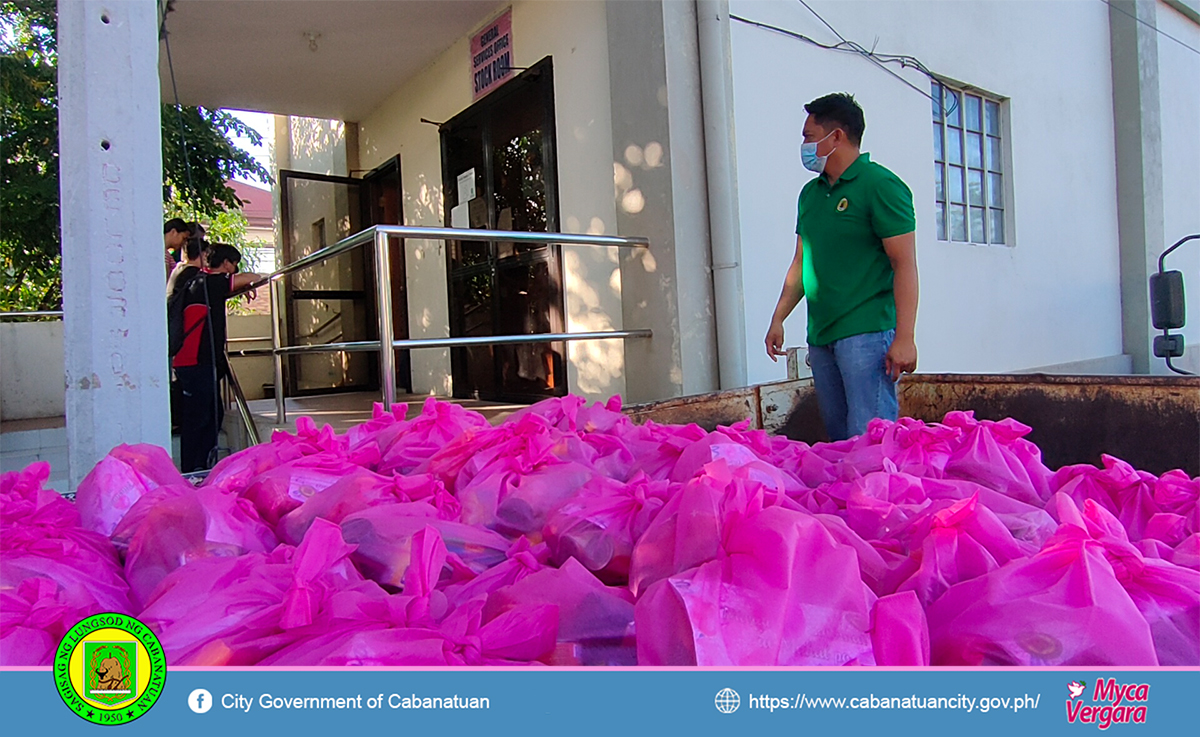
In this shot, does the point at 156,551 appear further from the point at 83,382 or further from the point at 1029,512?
the point at 83,382

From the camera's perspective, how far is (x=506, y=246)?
591cm

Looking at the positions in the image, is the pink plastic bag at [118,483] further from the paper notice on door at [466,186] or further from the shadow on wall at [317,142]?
the shadow on wall at [317,142]

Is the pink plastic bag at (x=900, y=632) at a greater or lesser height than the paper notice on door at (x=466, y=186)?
lesser

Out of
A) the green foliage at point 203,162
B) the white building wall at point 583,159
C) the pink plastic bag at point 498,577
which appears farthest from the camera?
the green foliage at point 203,162

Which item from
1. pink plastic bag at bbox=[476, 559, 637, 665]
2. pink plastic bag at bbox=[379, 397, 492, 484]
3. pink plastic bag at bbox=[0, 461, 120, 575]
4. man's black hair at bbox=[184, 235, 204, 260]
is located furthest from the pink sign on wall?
pink plastic bag at bbox=[476, 559, 637, 665]

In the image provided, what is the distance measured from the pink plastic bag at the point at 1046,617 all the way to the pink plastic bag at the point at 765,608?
99 mm

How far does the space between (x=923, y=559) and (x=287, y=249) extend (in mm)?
8583

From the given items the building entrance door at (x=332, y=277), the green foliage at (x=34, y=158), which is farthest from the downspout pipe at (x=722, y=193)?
the building entrance door at (x=332, y=277)

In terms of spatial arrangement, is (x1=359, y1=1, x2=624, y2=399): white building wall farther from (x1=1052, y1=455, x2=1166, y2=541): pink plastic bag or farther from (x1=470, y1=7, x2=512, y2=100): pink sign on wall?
(x1=1052, y1=455, x2=1166, y2=541): pink plastic bag

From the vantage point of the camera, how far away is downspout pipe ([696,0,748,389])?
4152 millimetres

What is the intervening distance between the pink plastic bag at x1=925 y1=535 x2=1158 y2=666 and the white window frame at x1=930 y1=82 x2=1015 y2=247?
5.62m

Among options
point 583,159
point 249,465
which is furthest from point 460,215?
point 249,465

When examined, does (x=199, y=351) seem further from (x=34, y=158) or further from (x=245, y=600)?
(x=245, y=600)
